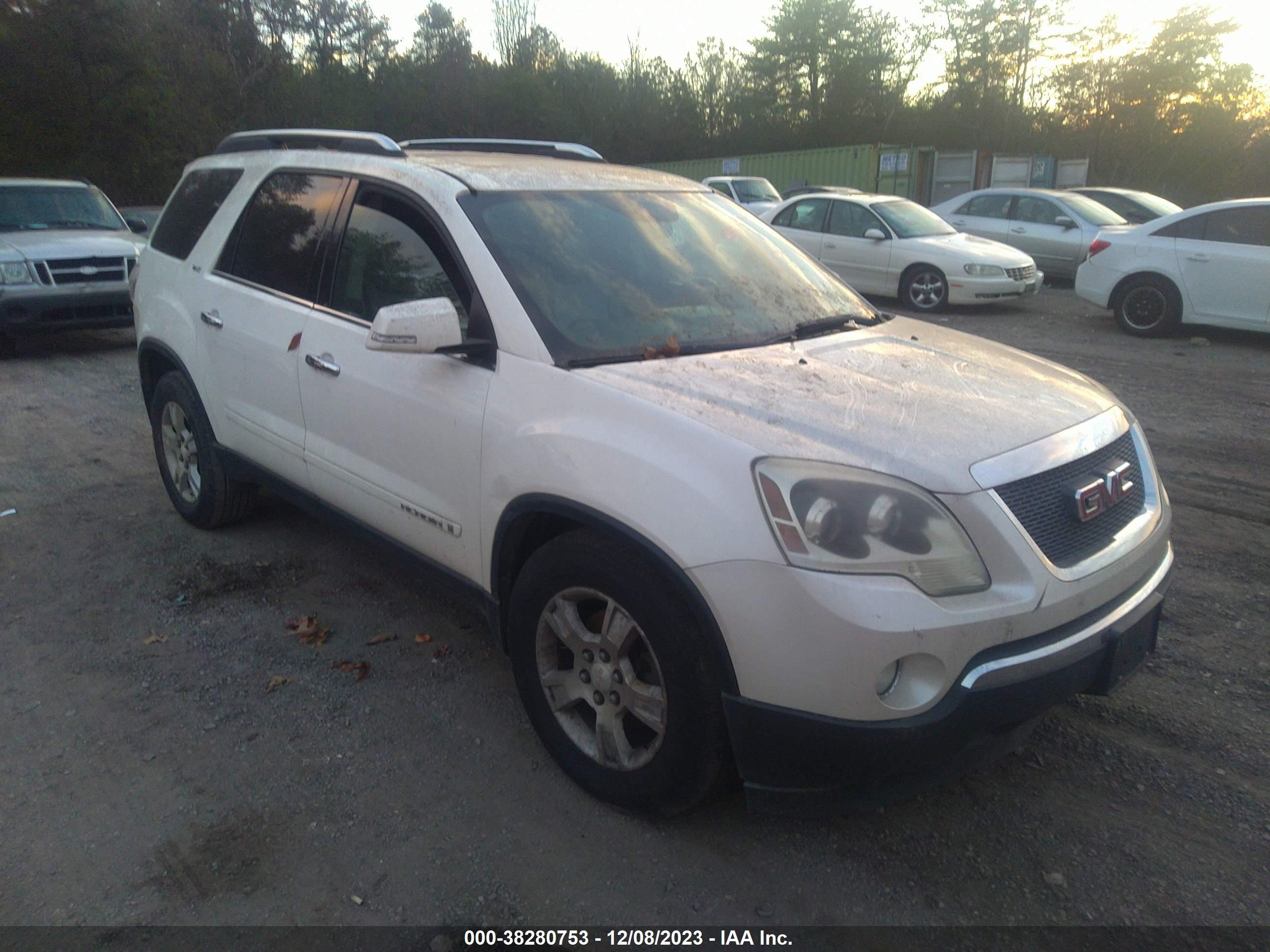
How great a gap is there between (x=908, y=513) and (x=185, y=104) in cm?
2657

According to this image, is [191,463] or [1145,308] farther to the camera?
[1145,308]

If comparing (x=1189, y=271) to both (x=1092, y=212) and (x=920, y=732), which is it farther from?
(x=920, y=732)

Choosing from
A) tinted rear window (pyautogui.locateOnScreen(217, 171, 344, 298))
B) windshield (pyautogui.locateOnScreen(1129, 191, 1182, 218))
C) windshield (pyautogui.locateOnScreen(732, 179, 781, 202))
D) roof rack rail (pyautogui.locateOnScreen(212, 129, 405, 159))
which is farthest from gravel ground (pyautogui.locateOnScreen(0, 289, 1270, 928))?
windshield (pyautogui.locateOnScreen(732, 179, 781, 202))

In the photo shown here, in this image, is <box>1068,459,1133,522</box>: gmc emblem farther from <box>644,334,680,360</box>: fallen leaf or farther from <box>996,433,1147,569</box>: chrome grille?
<box>644,334,680,360</box>: fallen leaf

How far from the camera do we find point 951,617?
2.31 metres


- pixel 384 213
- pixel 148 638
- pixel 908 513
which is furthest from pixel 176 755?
pixel 908 513

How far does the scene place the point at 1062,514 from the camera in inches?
102

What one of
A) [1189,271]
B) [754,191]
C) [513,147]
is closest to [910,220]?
[1189,271]

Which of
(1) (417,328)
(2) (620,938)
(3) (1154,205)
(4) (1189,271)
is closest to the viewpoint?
(2) (620,938)

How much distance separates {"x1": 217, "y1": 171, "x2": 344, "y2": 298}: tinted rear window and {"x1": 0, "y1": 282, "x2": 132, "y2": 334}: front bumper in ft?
21.5

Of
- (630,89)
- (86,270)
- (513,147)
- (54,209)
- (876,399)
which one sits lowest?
(86,270)

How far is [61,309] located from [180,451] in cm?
597

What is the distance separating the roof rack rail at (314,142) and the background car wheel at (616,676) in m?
1.88

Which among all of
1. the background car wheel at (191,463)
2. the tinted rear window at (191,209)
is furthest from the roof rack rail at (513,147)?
the background car wheel at (191,463)
